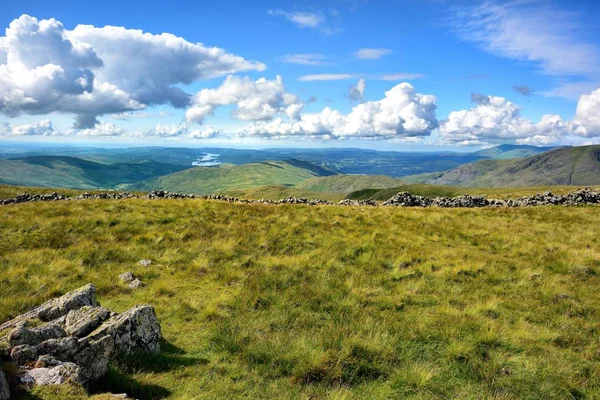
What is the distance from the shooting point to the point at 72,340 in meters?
7.07

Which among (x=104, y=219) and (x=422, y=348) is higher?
(x=104, y=219)

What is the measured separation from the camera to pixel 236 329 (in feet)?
31.9

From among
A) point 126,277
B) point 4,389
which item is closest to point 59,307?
point 4,389

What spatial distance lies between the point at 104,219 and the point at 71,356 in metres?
16.4

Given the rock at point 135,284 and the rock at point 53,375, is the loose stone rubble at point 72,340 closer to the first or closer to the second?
the rock at point 53,375

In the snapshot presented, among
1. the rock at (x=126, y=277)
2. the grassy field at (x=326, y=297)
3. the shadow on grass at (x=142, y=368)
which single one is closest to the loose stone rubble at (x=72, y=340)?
the shadow on grass at (x=142, y=368)

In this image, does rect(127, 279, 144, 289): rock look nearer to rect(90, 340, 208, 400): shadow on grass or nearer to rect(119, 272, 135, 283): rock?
rect(119, 272, 135, 283): rock

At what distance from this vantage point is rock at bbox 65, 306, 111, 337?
7.85m

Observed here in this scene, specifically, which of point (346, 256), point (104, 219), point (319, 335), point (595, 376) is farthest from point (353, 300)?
point (104, 219)

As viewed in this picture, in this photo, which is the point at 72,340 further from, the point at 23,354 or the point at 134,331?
the point at 134,331

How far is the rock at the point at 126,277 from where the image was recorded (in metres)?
13.9

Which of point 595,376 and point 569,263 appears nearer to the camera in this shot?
point 595,376

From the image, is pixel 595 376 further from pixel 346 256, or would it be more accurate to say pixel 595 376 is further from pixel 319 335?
pixel 346 256

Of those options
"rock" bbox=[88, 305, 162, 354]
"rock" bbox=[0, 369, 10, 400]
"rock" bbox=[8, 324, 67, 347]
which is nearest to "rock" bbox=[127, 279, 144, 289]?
"rock" bbox=[88, 305, 162, 354]
